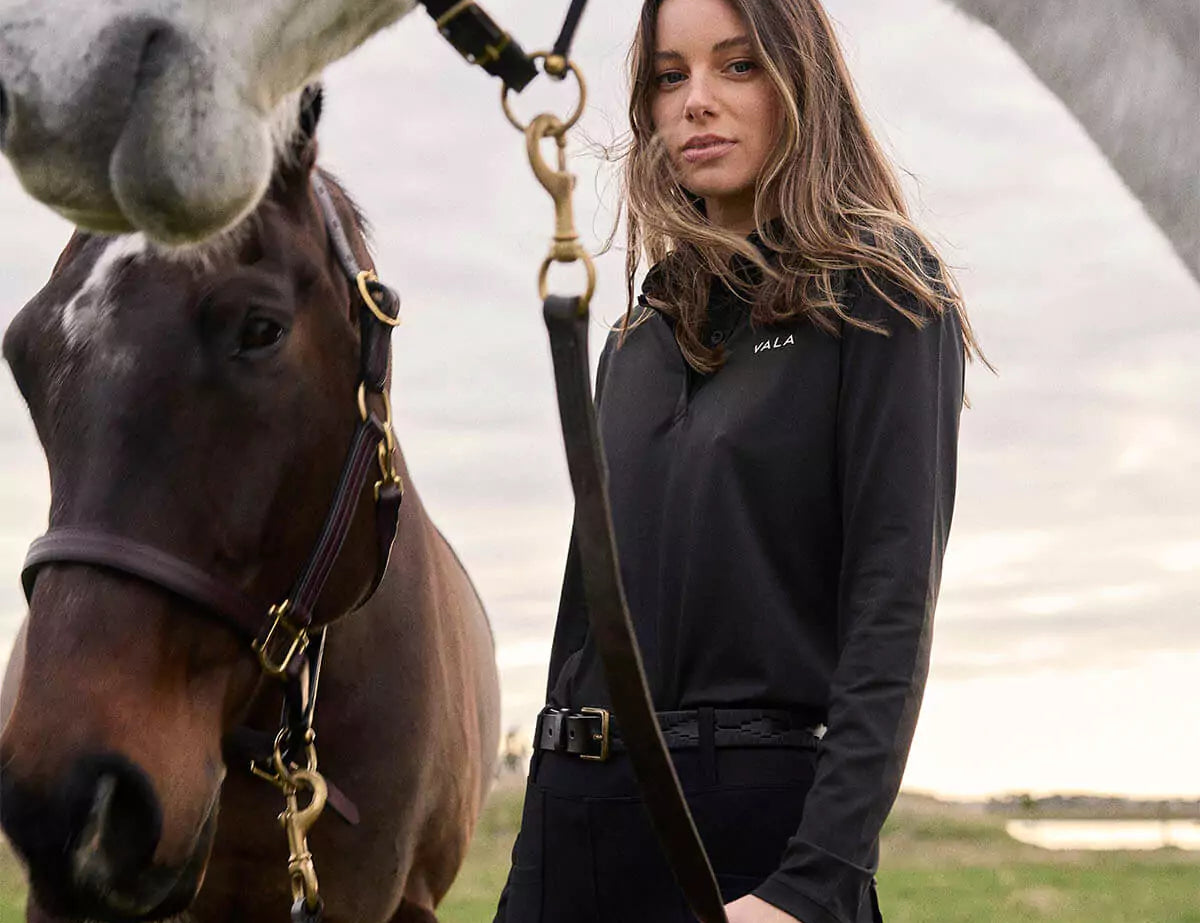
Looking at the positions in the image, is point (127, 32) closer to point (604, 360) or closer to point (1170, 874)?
point (604, 360)

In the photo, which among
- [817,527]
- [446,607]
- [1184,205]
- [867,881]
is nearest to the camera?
[1184,205]

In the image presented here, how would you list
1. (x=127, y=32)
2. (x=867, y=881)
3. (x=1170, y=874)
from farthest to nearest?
(x=1170, y=874), (x=867, y=881), (x=127, y=32)

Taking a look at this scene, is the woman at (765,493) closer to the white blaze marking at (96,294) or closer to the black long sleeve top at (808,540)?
the black long sleeve top at (808,540)

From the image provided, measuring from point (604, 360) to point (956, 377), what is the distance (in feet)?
2.49

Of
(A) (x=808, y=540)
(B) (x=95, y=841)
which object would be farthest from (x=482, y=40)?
(B) (x=95, y=841)

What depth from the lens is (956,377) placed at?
7.59 ft

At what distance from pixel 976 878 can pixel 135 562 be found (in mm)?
13519

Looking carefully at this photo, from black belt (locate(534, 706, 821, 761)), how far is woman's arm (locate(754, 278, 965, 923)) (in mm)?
133

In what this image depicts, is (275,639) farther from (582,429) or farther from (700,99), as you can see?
(700,99)

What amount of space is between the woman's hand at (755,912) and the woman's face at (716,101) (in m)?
1.14

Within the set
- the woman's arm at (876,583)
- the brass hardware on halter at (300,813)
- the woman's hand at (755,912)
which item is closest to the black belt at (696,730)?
the woman's arm at (876,583)

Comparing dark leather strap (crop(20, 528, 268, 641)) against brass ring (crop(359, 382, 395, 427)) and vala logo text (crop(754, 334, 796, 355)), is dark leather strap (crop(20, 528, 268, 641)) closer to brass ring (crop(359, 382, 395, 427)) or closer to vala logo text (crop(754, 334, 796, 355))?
brass ring (crop(359, 382, 395, 427))

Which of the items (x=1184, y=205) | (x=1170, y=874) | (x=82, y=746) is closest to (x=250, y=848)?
(x=82, y=746)

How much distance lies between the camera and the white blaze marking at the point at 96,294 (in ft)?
7.97
